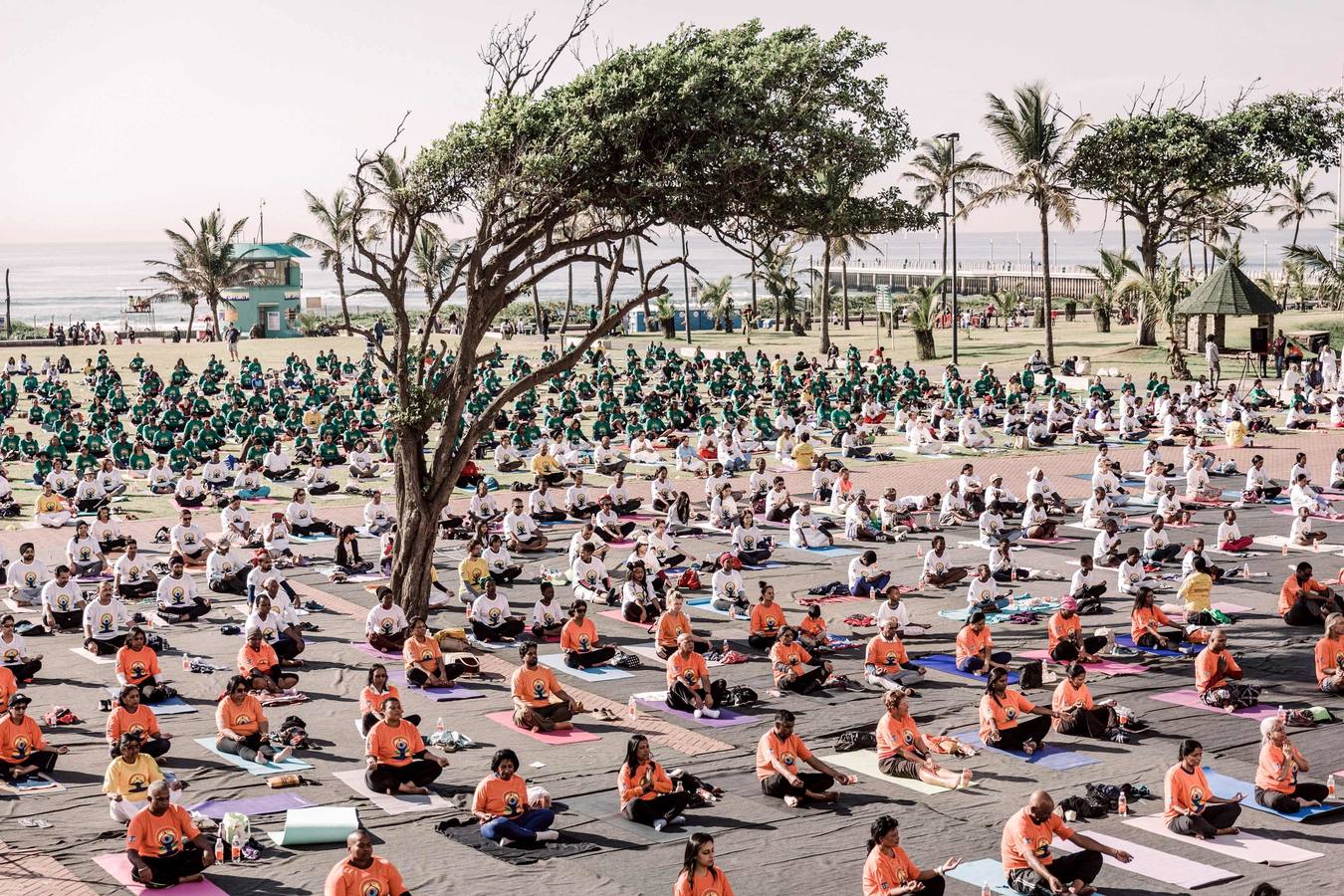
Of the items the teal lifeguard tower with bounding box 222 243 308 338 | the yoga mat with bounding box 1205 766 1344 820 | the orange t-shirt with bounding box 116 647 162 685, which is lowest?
the yoga mat with bounding box 1205 766 1344 820

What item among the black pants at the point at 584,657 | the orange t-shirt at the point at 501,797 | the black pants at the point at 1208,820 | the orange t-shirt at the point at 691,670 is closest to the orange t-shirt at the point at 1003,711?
the black pants at the point at 1208,820

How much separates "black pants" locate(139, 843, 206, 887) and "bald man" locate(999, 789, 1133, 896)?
6661 millimetres

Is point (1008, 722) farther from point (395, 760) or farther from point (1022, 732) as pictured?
point (395, 760)

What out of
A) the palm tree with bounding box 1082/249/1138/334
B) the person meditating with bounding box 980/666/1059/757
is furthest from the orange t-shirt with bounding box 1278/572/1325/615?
the palm tree with bounding box 1082/249/1138/334

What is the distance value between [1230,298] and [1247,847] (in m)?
38.6

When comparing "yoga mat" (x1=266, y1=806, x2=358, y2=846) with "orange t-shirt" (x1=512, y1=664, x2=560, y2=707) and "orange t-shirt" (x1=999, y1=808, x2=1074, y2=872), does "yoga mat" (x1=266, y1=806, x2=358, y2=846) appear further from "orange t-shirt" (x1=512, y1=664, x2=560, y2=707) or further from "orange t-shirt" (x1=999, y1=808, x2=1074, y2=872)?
"orange t-shirt" (x1=999, y1=808, x2=1074, y2=872)

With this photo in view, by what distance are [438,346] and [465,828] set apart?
170ft

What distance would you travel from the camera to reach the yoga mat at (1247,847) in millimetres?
12984

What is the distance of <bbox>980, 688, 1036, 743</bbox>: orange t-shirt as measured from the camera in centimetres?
1623

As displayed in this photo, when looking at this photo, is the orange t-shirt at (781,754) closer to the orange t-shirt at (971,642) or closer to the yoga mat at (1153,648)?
the orange t-shirt at (971,642)

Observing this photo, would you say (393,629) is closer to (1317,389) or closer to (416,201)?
(416,201)

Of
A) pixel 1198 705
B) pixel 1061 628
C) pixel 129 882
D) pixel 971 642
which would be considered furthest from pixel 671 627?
pixel 129 882

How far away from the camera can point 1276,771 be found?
14.2m

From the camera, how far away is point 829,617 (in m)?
22.6
